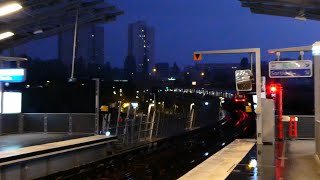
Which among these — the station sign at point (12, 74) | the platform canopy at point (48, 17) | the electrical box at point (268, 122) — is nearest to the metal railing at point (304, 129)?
the electrical box at point (268, 122)

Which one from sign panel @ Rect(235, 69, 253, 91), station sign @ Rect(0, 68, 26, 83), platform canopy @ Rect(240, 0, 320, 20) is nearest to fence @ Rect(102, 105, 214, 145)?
station sign @ Rect(0, 68, 26, 83)

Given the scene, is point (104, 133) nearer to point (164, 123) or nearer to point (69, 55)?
point (164, 123)

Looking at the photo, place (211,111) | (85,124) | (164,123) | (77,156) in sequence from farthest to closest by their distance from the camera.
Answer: (211,111), (164,123), (85,124), (77,156)

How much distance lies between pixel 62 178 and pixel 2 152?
200 centimetres

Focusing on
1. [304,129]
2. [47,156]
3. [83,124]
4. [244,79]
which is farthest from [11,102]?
[304,129]

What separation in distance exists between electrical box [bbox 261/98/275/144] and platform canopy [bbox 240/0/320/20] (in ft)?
12.0

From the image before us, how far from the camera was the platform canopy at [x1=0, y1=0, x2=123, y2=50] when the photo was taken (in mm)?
22955

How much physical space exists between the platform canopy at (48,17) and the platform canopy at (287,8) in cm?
818

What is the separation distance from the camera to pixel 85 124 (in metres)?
24.7

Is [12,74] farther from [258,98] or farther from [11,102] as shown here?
[258,98]

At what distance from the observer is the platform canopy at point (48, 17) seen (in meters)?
23.0

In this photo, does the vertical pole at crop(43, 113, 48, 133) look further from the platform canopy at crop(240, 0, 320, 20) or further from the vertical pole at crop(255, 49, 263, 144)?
the platform canopy at crop(240, 0, 320, 20)

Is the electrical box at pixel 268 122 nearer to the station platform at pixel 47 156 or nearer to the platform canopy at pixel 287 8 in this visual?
the platform canopy at pixel 287 8

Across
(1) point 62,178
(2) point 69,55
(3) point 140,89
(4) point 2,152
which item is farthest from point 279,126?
(3) point 140,89
